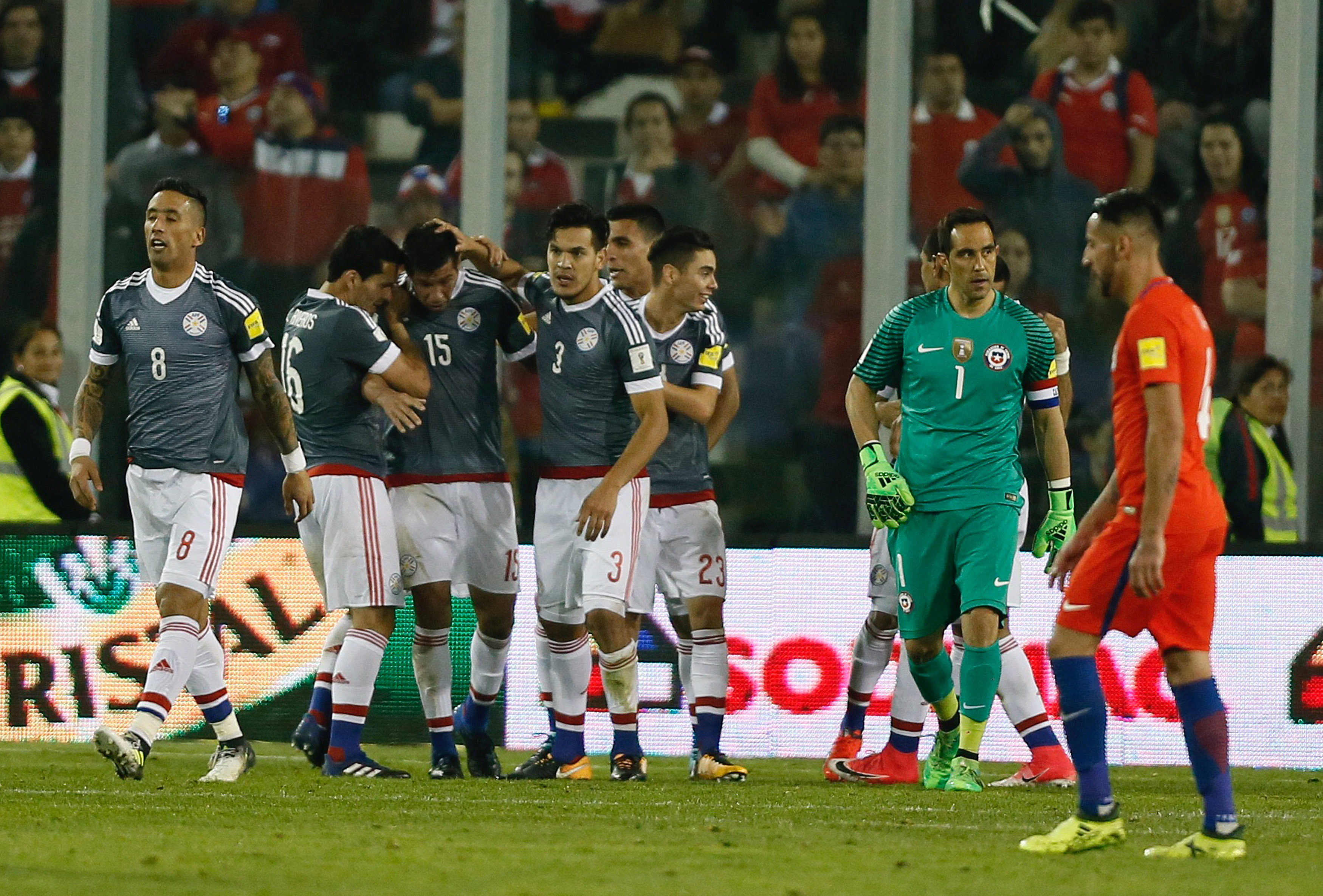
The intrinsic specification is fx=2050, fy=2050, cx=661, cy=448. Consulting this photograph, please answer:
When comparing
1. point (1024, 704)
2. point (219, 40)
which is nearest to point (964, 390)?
point (1024, 704)

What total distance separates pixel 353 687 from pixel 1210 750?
3.64m

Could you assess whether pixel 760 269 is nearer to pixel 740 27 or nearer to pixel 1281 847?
pixel 740 27

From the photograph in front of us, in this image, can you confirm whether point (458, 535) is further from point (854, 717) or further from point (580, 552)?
point (854, 717)

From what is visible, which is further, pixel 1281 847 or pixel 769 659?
pixel 769 659

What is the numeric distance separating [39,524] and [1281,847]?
685 centimetres

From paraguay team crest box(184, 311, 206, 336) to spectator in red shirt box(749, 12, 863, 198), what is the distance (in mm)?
5371

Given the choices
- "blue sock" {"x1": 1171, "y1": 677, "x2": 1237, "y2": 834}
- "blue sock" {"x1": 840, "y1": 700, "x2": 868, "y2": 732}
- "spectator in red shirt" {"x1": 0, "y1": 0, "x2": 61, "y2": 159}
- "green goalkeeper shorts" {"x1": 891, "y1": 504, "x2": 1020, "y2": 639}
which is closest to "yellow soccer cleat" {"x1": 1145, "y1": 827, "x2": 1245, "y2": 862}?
"blue sock" {"x1": 1171, "y1": 677, "x2": 1237, "y2": 834}

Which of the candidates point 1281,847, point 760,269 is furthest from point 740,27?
point 1281,847

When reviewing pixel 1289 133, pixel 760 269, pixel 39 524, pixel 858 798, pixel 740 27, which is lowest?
pixel 858 798

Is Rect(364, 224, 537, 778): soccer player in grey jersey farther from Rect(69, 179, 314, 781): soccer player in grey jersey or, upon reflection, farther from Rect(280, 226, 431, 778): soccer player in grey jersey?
Rect(69, 179, 314, 781): soccer player in grey jersey

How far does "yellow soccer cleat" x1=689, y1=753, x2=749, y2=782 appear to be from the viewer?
8.69 meters

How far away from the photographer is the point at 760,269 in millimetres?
12719

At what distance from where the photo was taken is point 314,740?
29.2 feet

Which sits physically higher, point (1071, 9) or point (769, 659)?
point (1071, 9)
